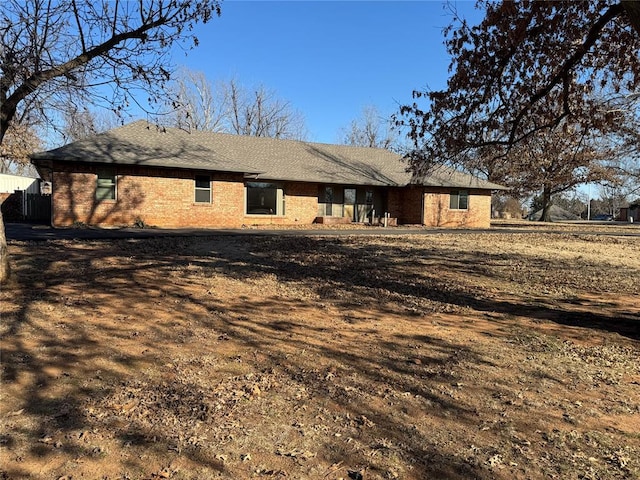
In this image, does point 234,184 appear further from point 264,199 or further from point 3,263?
point 3,263

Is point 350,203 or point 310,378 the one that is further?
point 350,203

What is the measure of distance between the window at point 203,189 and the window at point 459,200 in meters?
14.5

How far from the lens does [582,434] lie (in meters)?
3.21

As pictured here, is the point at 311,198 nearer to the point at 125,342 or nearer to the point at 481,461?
the point at 125,342

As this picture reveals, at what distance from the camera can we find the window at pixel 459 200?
28172 millimetres

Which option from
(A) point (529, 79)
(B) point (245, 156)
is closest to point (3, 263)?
(A) point (529, 79)

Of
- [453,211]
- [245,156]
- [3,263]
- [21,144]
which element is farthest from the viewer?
[453,211]

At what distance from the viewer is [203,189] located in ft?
69.4

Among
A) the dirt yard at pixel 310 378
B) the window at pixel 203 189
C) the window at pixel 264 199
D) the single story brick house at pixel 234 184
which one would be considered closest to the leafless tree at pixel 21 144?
the single story brick house at pixel 234 184

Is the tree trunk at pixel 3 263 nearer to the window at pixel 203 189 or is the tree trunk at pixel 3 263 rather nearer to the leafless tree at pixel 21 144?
the leafless tree at pixel 21 144

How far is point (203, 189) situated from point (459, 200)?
1538 centimetres

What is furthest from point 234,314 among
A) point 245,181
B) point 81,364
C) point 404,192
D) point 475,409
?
point 404,192

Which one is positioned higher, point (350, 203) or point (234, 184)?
point (234, 184)

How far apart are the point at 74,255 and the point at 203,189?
1126cm
